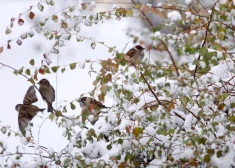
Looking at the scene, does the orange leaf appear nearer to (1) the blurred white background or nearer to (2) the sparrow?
(2) the sparrow

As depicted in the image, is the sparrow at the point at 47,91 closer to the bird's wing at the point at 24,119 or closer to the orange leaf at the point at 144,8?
the bird's wing at the point at 24,119

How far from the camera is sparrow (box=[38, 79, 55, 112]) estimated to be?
165 centimetres

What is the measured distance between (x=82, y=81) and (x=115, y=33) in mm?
1598

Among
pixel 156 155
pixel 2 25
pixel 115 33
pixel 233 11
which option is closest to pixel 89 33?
pixel 115 33

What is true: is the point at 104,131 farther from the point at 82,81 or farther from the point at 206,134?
the point at 82,81

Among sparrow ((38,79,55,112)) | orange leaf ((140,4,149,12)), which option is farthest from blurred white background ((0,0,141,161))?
orange leaf ((140,4,149,12))

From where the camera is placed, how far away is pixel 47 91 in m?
1.68

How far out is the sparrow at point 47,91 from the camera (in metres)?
1.65

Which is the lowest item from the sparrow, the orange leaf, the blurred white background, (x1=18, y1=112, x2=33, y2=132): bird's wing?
(x1=18, y1=112, x2=33, y2=132): bird's wing

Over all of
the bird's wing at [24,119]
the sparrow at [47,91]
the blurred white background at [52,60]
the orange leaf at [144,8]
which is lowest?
the bird's wing at [24,119]

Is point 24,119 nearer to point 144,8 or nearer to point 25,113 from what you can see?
point 25,113

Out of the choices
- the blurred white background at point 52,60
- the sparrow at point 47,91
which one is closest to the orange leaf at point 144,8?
the sparrow at point 47,91

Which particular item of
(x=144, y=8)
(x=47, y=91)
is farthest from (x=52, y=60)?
(x=144, y=8)

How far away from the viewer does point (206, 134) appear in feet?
4.06
